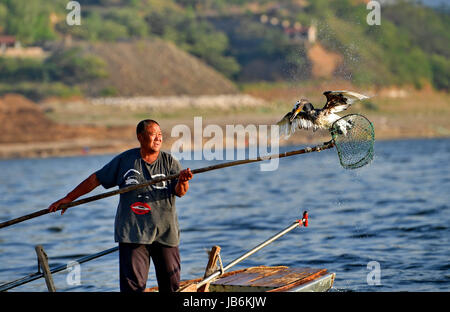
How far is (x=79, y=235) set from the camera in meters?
20.0

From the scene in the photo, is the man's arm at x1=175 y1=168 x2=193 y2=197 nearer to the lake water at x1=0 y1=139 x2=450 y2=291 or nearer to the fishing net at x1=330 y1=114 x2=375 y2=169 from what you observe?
the fishing net at x1=330 y1=114 x2=375 y2=169

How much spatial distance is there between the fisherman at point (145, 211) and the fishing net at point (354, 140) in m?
1.99

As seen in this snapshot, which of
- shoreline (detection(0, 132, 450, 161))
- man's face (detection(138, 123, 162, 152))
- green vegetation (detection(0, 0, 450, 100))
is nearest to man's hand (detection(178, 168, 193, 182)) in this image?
man's face (detection(138, 123, 162, 152))

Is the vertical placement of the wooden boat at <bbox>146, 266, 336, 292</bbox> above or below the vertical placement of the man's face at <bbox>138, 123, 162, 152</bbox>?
below

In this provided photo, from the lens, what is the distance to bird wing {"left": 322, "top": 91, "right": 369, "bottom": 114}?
31.0 feet

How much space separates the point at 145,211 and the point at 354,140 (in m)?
2.59

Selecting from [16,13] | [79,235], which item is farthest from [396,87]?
[79,235]

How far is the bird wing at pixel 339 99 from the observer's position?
372 inches

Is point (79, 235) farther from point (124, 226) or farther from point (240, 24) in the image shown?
point (240, 24)

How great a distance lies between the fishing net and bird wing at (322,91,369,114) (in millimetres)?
488

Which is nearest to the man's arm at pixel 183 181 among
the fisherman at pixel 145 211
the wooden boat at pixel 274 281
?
the fisherman at pixel 145 211

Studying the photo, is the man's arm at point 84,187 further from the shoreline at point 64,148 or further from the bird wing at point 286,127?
the shoreline at point 64,148

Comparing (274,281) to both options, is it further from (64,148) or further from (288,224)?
(64,148)

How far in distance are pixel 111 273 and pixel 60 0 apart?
119738 millimetres
